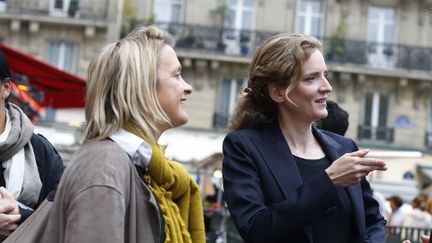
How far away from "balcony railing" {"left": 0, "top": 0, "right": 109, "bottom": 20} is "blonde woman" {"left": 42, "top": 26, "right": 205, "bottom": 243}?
2914 centimetres

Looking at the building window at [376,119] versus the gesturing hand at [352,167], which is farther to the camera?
the building window at [376,119]

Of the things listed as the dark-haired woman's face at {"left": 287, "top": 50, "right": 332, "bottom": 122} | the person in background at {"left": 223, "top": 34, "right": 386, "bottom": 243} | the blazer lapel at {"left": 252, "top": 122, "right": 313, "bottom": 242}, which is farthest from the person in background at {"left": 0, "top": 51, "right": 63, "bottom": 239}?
the dark-haired woman's face at {"left": 287, "top": 50, "right": 332, "bottom": 122}

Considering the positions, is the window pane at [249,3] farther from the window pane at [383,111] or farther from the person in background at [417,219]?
the person in background at [417,219]

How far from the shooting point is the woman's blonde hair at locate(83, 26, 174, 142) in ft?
12.1

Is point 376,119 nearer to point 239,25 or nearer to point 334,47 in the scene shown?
point 334,47

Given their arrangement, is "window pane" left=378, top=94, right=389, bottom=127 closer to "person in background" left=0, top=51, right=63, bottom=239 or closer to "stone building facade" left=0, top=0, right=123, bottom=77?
"stone building facade" left=0, top=0, right=123, bottom=77

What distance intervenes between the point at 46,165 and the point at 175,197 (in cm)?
103

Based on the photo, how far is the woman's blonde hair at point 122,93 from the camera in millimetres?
3678

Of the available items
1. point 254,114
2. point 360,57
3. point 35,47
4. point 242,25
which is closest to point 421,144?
point 360,57

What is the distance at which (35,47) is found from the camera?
3275cm

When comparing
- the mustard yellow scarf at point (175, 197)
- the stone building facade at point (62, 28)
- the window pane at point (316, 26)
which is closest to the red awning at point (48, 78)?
the mustard yellow scarf at point (175, 197)

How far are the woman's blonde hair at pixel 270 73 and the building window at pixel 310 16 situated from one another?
30.2 m

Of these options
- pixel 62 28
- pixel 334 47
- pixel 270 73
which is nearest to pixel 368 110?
pixel 334 47

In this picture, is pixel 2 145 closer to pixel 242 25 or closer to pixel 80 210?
pixel 80 210
